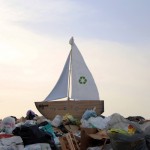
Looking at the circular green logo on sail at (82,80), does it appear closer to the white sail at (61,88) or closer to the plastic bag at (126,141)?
the white sail at (61,88)

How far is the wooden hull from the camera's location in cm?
1245

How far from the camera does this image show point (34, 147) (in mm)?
7559

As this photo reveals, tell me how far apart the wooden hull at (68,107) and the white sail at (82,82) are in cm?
188

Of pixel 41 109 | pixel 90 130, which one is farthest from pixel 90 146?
pixel 41 109

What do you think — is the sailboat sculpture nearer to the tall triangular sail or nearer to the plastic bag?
the tall triangular sail

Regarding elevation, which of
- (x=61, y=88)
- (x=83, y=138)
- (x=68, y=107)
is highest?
(x=61, y=88)

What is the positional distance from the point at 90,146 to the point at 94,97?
696 cm

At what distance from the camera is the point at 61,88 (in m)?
14.8

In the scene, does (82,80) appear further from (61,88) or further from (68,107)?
(68,107)

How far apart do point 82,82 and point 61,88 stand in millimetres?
698

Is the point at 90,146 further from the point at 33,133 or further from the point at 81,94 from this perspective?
the point at 81,94

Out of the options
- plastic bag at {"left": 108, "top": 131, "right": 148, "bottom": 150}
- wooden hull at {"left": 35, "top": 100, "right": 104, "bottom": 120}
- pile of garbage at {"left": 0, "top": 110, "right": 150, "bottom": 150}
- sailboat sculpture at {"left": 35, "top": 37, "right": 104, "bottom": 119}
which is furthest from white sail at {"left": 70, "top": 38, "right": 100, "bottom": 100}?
plastic bag at {"left": 108, "top": 131, "right": 148, "bottom": 150}

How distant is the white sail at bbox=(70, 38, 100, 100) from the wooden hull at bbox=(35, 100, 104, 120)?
1.88m

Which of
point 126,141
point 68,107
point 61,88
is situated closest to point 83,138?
point 126,141
